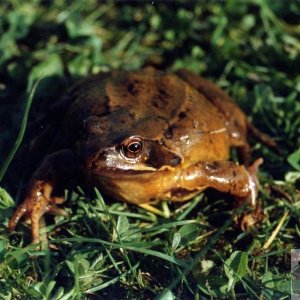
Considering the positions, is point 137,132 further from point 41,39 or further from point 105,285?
point 41,39

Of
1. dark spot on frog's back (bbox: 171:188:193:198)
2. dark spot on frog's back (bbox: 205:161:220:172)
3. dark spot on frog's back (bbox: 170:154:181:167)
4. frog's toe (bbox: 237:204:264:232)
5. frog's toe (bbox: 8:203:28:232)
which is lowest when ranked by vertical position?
frog's toe (bbox: 237:204:264:232)

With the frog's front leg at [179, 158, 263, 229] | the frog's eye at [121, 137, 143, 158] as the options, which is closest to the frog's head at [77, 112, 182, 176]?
the frog's eye at [121, 137, 143, 158]

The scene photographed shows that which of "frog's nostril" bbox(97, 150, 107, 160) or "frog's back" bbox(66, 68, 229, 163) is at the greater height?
"frog's nostril" bbox(97, 150, 107, 160)

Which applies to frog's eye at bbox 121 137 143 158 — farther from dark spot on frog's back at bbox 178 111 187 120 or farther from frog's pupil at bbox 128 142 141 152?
dark spot on frog's back at bbox 178 111 187 120

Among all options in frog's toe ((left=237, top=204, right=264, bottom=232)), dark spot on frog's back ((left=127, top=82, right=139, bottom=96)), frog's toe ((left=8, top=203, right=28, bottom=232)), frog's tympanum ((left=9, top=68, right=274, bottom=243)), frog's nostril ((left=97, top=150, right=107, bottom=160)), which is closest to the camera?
frog's nostril ((left=97, top=150, right=107, bottom=160))

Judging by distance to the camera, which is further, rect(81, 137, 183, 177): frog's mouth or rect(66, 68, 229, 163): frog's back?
rect(66, 68, 229, 163): frog's back

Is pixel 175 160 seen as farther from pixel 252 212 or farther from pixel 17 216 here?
pixel 17 216

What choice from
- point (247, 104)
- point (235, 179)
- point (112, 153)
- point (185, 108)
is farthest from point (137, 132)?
point (247, 104)
